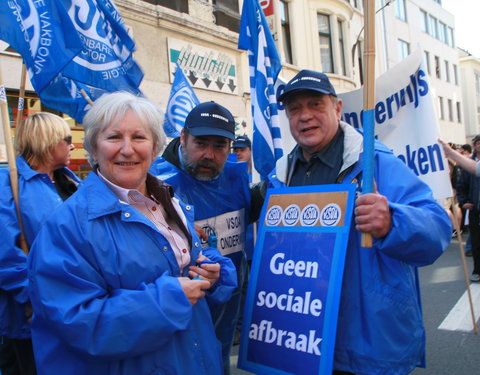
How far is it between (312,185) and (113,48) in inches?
83.0

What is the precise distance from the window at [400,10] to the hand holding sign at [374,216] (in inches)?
1129

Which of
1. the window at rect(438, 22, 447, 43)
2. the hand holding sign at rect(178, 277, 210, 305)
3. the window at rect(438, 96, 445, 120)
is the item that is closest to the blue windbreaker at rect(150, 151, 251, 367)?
the hand holding sign at rect(178, 277, 210, 305)

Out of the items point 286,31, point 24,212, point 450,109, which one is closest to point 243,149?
point 24,212

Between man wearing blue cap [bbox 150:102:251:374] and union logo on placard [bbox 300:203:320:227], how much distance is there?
1.67 ft

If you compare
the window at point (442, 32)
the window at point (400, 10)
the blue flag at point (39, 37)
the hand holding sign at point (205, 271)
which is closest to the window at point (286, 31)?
the blue flag at point (39, 37)

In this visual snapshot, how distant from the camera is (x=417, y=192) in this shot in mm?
1835

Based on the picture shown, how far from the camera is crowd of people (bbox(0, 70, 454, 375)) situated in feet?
4.52

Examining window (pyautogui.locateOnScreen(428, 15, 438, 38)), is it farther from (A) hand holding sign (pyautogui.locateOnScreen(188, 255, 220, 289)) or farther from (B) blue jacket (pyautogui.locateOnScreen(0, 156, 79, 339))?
(A) hand holding sign (pyautogui.locateOnScreen(188, 255, 220, 289))

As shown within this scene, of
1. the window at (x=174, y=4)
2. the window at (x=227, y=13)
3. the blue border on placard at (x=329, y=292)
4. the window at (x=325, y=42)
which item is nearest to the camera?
the blue border on placard at (x=329, y=292)

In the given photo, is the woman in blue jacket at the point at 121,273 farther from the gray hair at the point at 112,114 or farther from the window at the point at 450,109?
the window at the point at 450,109

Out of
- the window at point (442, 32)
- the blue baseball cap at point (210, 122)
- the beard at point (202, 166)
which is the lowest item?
the beard at point (202, 166)

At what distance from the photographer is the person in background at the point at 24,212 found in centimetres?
219

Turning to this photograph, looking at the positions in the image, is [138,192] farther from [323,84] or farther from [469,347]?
[469,347]

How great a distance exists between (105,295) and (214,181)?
123cm
